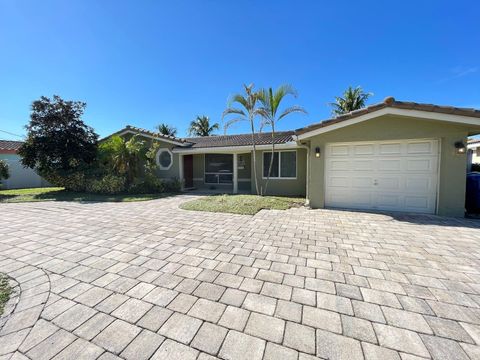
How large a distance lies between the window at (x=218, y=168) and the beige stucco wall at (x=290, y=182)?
9.28 ft

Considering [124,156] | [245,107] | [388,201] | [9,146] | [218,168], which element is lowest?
[388,201]

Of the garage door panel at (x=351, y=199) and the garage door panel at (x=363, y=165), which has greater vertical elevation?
the garage door panel at (x=363, y=165)

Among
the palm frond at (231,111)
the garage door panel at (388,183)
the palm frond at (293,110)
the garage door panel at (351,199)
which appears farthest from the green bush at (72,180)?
the garage door panel at (388,183)

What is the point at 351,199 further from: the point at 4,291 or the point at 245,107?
the point at 4,291

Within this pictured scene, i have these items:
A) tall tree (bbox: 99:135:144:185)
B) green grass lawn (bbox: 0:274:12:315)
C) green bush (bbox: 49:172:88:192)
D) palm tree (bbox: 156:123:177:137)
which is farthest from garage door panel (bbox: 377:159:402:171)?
palm tree (bbox: 156:123:177:137)

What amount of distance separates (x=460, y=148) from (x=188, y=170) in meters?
12.9

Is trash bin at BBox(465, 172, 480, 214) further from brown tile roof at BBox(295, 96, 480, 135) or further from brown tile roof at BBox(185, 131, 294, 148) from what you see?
brown tile roof at BBox(185, 131, 294, 148)

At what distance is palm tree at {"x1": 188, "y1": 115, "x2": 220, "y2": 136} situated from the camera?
27.9 m

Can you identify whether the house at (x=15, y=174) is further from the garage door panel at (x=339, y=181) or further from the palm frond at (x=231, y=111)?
the garage door panel at (x=339, y=181)

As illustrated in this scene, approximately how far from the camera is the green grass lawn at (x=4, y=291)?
2393 mm

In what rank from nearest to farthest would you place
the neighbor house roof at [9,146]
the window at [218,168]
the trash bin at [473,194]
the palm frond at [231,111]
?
the trash bin at [473,194] < the palm frond at [231,111] < the window at [218,168] < the neighbor house roof at [9,146]

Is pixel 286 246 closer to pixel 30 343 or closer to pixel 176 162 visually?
pixel 30 343

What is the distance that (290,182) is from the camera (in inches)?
413

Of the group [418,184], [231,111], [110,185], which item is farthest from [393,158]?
[110,185]
